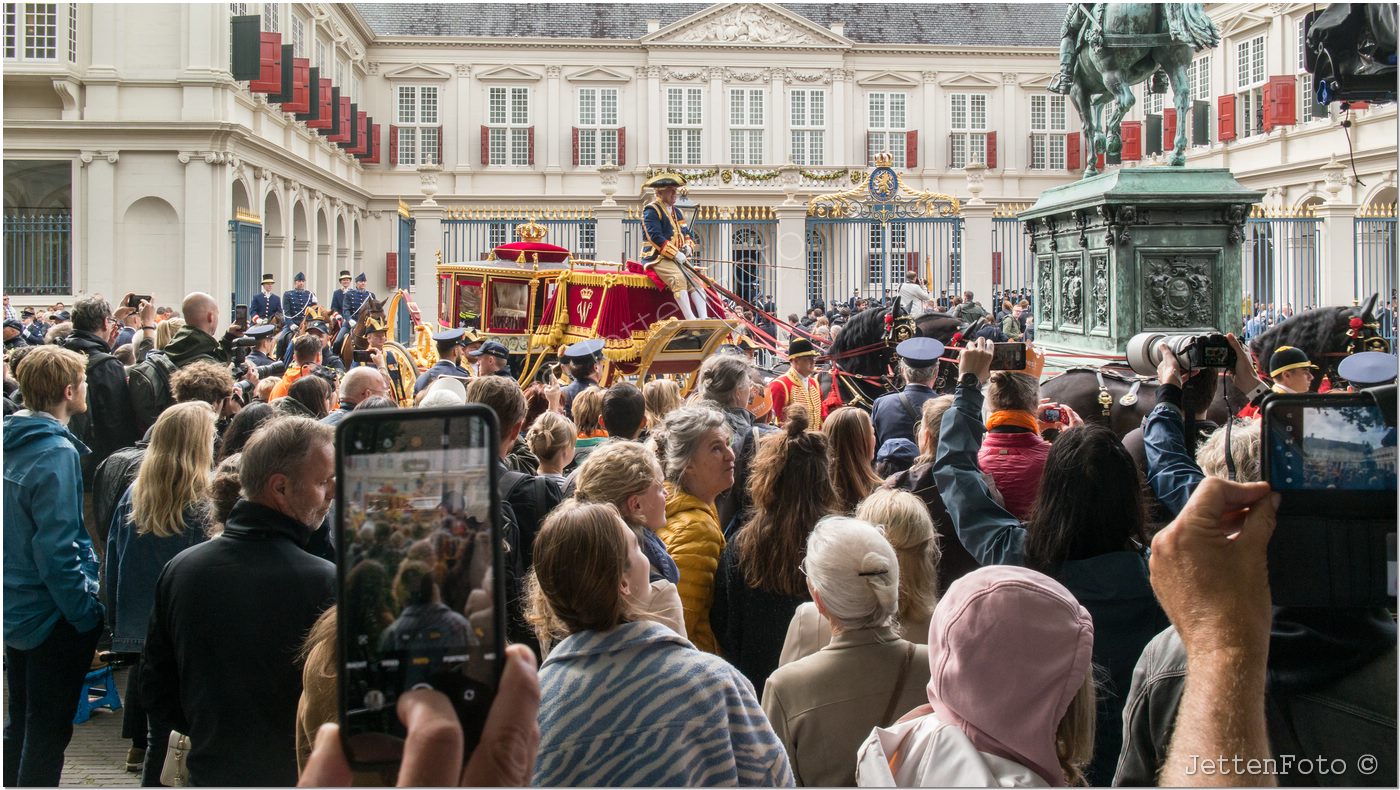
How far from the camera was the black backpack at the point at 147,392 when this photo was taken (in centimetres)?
696

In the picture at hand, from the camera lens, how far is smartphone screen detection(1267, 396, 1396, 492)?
1.81 m

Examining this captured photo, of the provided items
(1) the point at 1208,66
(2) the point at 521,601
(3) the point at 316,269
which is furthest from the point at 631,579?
(1) the point at 1208,66

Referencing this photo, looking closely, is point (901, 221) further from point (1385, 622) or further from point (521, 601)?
point (1385, 622)

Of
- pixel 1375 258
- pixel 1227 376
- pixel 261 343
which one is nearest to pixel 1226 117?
pixel 1375 258

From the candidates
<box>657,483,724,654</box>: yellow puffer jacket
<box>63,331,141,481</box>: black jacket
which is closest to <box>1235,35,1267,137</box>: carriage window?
<box>63,331,141,481</box>: black jacket

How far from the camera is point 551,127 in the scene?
40781 mm

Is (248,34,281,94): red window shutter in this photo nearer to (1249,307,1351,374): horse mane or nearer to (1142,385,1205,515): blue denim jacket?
(1249,307,1351,374): horse mane

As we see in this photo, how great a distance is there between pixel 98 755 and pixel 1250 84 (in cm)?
3274

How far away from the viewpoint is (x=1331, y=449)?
5.99 ft

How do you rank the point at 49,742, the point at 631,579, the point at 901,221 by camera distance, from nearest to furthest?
the point at 631,579
the point at 49,742
the point at 901,221

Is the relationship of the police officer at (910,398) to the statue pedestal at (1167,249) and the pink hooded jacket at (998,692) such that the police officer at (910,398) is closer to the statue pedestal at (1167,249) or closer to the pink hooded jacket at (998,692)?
the statue pedestal at (1167,249)

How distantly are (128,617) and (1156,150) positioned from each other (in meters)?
32.5

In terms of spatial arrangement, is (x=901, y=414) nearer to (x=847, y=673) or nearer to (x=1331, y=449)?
(x=847, y=673)

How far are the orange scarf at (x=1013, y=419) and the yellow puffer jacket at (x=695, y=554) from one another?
1092 millimetres
